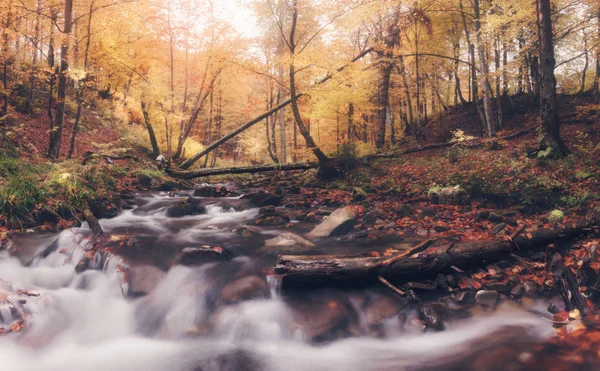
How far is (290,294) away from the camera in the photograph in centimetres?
441

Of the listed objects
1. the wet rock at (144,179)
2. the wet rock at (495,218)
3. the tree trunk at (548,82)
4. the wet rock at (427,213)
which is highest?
the tree trunk at (548,82)

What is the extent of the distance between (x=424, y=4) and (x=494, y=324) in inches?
588

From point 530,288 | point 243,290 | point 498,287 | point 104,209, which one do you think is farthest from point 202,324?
point 104,209

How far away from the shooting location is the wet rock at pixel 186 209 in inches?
344

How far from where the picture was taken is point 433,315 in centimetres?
388

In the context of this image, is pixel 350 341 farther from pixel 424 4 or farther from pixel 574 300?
pixel 424 4

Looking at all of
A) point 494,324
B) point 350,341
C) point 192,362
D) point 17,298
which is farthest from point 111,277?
point 494,324

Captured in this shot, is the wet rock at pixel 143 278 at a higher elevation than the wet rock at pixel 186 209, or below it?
below

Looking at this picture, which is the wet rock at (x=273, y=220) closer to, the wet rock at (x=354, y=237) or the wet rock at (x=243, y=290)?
the wet rock at (x=354, y=237)

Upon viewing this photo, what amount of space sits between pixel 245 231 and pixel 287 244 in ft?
5.03

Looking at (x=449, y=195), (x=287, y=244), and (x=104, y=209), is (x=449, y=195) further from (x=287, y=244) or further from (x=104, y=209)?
(x=104, y=209)

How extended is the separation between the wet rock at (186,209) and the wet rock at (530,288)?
7.95 metres

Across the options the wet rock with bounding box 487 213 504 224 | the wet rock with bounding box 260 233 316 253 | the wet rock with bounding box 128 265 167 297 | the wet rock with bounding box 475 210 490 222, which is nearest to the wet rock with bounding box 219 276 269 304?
the wet rock with bounding box 260 233 316 253

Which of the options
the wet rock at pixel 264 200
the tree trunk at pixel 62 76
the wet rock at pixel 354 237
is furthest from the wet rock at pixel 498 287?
the tree trunk at pixel 62 76
